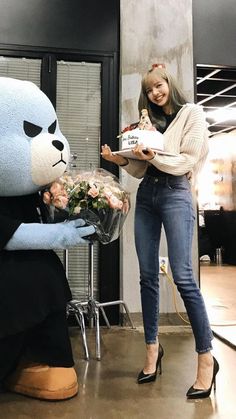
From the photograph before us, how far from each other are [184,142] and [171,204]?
0.84 feet

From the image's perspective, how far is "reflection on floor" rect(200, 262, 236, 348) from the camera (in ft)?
9.06

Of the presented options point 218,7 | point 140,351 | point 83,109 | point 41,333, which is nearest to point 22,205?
point 41,333

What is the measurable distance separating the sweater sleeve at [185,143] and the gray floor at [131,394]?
35.3 inches

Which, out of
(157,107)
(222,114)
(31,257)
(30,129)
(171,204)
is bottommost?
(31,257)

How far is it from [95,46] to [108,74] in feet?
0.74

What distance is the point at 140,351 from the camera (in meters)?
2.27

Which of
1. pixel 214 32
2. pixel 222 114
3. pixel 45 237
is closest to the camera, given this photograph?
pixel 45 237

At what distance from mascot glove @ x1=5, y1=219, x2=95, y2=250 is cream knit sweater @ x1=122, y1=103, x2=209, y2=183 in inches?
16.3

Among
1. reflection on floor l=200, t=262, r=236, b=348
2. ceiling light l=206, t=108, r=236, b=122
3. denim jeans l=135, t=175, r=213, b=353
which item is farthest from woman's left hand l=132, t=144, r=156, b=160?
ceiling light l=206, t=108, r=236, b=122

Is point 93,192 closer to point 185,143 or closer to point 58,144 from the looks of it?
point 58,144

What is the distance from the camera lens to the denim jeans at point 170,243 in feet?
5.35

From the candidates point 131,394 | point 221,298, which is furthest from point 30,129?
point 221,298

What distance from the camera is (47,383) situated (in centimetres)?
158

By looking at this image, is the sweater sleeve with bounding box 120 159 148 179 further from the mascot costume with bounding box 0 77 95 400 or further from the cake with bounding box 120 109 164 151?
the mascot costume with bounding box 0 77 95 400
